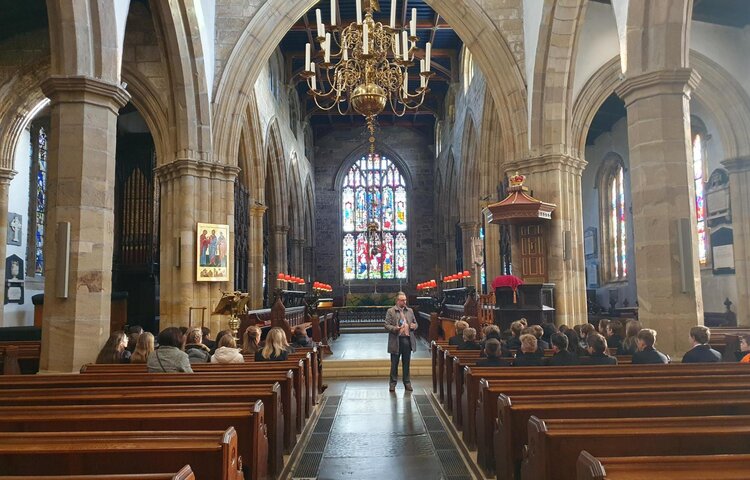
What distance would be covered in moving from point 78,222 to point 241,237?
10.3 m

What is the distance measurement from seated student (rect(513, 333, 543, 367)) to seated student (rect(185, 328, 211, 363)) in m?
3.11

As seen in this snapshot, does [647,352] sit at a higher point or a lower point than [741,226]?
lower

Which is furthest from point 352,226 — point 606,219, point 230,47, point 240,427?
point 240,427

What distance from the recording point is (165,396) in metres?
3.73

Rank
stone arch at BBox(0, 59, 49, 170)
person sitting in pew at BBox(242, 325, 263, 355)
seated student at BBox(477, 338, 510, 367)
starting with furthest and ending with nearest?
stone arch at BBox(0, 59, 49, 170) < person sitting in pew at BBox(242, 325, 263, 355) < seated student at BBox(477, 338, 510, 367)

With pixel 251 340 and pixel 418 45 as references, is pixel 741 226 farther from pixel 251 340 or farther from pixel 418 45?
pixel 418 45

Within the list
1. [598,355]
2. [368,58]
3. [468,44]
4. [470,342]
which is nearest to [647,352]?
[598,355]

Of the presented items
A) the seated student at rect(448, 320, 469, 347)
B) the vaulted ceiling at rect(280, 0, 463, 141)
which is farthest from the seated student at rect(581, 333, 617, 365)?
the vaulted ceiling at rect(280, 0, 463, 141)

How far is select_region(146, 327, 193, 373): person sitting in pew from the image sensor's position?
200 inches

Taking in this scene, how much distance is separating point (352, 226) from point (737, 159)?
1999 cm

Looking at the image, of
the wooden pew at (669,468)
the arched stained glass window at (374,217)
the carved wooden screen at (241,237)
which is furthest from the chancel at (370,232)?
the arched stained glass window at (374,217)

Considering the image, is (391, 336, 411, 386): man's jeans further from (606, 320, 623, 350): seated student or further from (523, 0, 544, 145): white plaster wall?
(523, 0, 544, 145): white plaster wall

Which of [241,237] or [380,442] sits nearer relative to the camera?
[380,442]

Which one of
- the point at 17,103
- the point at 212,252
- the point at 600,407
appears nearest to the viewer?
the point at 600,407
